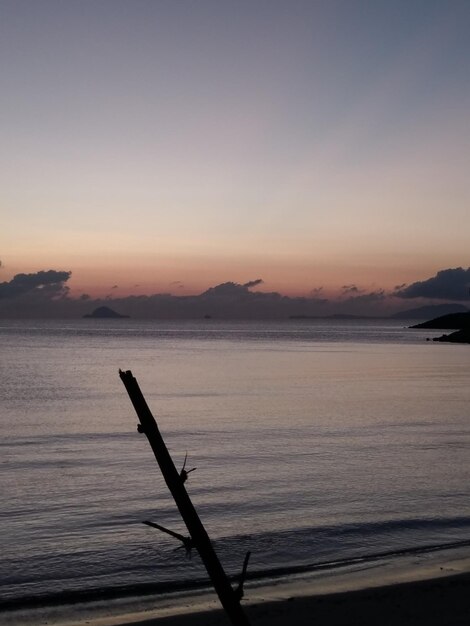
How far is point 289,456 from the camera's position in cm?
2400

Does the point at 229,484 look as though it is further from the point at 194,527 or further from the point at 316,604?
the point at 194,527

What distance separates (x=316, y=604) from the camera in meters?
10.8

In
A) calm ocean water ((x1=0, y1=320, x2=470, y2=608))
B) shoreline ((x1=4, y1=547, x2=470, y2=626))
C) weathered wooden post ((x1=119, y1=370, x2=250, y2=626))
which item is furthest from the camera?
calm ocean water ((x1=0, y1=320, x2=470, y2=608))

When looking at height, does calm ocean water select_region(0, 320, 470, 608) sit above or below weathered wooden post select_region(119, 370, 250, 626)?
below

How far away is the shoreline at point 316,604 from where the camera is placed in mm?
10258

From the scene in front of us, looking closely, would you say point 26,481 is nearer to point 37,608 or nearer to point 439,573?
point 37,608

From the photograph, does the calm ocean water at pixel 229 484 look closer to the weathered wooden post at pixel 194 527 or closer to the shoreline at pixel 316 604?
the shoreline at pixel 316 604

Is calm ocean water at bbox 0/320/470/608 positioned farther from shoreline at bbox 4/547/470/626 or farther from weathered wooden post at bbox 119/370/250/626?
weathered wooden post at bbox 119/370/250/626

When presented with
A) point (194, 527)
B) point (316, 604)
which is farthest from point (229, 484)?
point (194, 527)

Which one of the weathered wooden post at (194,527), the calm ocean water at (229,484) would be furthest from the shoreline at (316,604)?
the weathered wooden post at (194,527)

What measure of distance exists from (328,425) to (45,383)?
101 feet

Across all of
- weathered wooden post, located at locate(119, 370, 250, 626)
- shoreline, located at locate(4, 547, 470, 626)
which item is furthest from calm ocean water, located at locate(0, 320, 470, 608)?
weathered wooden post, located at locate(119, 370, 250, 626)

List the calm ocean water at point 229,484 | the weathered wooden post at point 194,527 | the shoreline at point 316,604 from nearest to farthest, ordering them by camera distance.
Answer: the weathered wooden post at point 194,527, the shoreline at point 316,604, the calm ocean water at point 229,484

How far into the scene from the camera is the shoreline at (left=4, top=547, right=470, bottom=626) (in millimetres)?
10258
